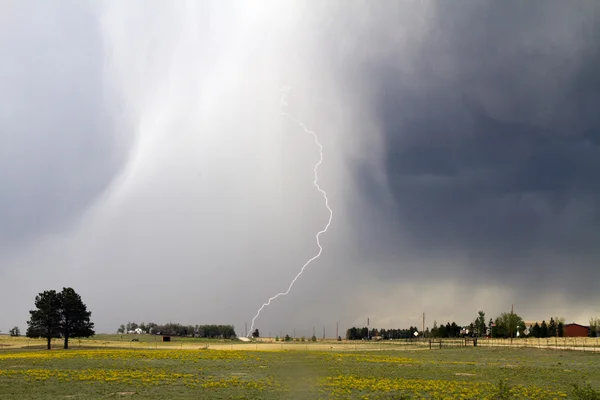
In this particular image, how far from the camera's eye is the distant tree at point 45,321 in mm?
112188

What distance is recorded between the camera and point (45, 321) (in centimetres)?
11250

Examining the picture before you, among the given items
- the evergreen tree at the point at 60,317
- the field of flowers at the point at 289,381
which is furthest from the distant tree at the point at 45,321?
the field of flowers at the point at 289,381

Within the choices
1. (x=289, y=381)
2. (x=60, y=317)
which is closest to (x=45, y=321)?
(x=60, y=317)

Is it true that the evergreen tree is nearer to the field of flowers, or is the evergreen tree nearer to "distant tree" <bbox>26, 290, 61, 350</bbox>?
"distant tree" <bbox>26, 290, 61, 350</bbox>

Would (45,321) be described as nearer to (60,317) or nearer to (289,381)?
(60,317)

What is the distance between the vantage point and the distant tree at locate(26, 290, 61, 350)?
112 m

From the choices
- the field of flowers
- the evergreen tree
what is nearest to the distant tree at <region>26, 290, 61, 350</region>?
the evergreen tree

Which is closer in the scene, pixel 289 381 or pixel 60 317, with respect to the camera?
pixel 289 381

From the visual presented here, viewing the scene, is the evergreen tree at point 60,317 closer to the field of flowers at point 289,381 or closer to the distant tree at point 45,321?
the distant tree at point 45,321

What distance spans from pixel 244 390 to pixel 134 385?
958 centimetres

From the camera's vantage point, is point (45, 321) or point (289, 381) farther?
point (45, 321)

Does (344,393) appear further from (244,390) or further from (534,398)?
(534,398)

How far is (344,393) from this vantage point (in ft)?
137

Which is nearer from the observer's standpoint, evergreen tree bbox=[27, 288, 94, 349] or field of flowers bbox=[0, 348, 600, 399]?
field of flowers bbox=[0, 348, 600, 399]
